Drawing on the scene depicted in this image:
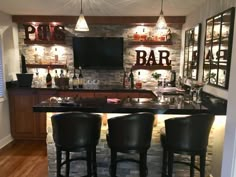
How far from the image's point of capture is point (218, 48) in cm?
280

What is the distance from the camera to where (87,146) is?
2355mm

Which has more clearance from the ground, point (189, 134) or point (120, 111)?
point (120, 111)

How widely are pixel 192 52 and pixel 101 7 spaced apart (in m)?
1.83

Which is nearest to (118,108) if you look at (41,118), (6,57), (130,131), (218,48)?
(130,131)

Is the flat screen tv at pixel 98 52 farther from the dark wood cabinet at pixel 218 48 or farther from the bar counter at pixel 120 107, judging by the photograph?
the bar counter at pixel 120 107

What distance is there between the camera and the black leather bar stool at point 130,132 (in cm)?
222

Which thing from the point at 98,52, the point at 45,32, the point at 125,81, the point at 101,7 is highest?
the point at 101,7

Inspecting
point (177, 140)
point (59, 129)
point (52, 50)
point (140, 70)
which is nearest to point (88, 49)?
point (52, 50)

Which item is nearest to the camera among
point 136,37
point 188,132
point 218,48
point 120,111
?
point 188,132

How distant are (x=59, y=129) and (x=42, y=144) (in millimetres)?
2429

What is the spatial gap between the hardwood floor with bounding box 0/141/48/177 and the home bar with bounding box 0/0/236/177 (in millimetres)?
246

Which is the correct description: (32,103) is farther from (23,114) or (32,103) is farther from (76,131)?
(76,131)

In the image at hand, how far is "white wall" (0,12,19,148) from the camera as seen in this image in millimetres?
4348

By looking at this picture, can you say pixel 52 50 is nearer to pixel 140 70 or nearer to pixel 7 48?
pixel 7 48
